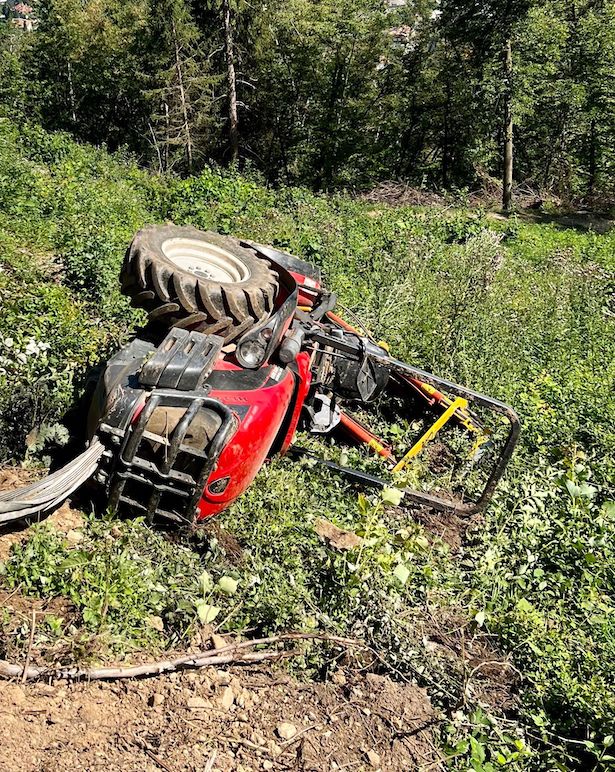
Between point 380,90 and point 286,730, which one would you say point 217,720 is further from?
point 380,90

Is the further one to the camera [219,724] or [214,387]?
[214,387]

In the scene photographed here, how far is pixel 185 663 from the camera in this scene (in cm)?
→ 311

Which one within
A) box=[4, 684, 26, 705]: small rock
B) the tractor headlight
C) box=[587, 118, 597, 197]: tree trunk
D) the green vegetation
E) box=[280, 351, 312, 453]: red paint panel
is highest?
the tractor headlight

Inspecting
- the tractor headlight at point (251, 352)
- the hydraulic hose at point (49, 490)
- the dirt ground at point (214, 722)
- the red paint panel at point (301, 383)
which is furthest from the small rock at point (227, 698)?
the red paint panel at point (301, 383)

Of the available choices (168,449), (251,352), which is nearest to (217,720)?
(168,449)

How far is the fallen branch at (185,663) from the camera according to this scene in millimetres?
2771

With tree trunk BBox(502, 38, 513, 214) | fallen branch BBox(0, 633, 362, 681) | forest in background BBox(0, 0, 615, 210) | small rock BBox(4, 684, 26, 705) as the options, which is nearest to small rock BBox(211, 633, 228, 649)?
fallen branch BBox(0, 633, 362, 681)

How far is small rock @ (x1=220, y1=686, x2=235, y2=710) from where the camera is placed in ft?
9.87

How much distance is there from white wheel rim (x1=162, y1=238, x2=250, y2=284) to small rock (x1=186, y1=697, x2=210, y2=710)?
2.54 metres

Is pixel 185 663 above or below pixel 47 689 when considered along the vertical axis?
below

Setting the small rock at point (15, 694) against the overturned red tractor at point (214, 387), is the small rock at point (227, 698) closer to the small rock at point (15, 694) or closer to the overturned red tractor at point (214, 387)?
the small rock at point (15, 694)

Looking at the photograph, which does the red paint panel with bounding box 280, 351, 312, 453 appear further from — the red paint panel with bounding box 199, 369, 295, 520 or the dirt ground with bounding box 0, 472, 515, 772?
the dirt ground with bounding box 0, 472, 515, 772

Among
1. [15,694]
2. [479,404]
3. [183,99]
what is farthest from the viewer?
[183,99]

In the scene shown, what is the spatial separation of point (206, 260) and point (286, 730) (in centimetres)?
302
